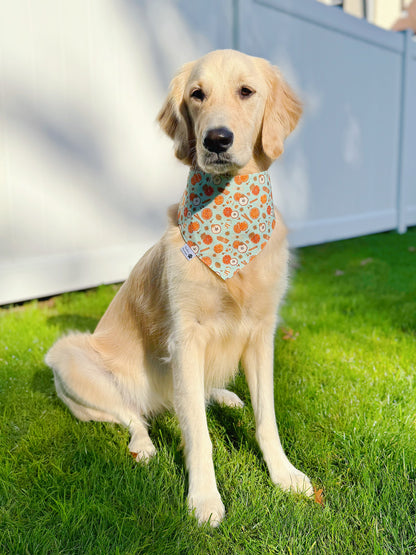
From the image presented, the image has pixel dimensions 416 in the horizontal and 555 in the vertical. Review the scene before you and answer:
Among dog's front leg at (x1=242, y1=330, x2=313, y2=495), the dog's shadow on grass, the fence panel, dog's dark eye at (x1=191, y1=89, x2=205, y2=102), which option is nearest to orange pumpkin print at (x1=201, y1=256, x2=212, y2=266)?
dog's front leg at (x1=242, y1=330, x2=313, y2=495)

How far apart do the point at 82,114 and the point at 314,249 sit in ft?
11.6

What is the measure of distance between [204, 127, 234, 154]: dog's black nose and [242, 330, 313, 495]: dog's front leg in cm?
72

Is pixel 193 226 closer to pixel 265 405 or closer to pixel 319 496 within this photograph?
pixel 265 405

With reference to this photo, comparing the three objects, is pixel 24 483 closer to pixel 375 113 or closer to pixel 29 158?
pixel 29 158

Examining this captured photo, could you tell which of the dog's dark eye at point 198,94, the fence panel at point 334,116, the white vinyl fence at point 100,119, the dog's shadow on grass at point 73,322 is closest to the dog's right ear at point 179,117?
the dog's dark eye at point 198,94

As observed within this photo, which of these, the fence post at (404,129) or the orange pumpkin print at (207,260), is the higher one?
the orange pumpkin print at (207,260)

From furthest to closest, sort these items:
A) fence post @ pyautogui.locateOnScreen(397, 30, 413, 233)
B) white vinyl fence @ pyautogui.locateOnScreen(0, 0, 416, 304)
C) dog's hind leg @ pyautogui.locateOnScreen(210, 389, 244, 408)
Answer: fence post @ pyautogui.locateOnScreen(397, 30, 413, 233) < white vinyl fence @ pyautogui.locateOnScreen(0, 0, 416, 304) < dog's hind leg @ pyautogui.locateOnScreen(210, 389, 244, 408)

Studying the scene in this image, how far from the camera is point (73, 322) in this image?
3.65m

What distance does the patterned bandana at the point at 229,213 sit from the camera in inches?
76.4

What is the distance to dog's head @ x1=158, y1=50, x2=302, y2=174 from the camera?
1.77m

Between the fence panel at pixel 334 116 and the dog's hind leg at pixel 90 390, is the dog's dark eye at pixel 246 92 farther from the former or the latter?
the fence panel at pixel 334 116

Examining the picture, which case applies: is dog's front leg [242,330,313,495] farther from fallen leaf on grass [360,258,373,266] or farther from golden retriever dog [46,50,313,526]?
fallen leaf on grass [360,258,373,266]

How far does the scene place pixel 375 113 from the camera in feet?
24.4

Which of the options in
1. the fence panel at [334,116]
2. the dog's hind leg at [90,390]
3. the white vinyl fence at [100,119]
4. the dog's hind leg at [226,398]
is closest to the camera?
the dog's hind leg at [90,390]
